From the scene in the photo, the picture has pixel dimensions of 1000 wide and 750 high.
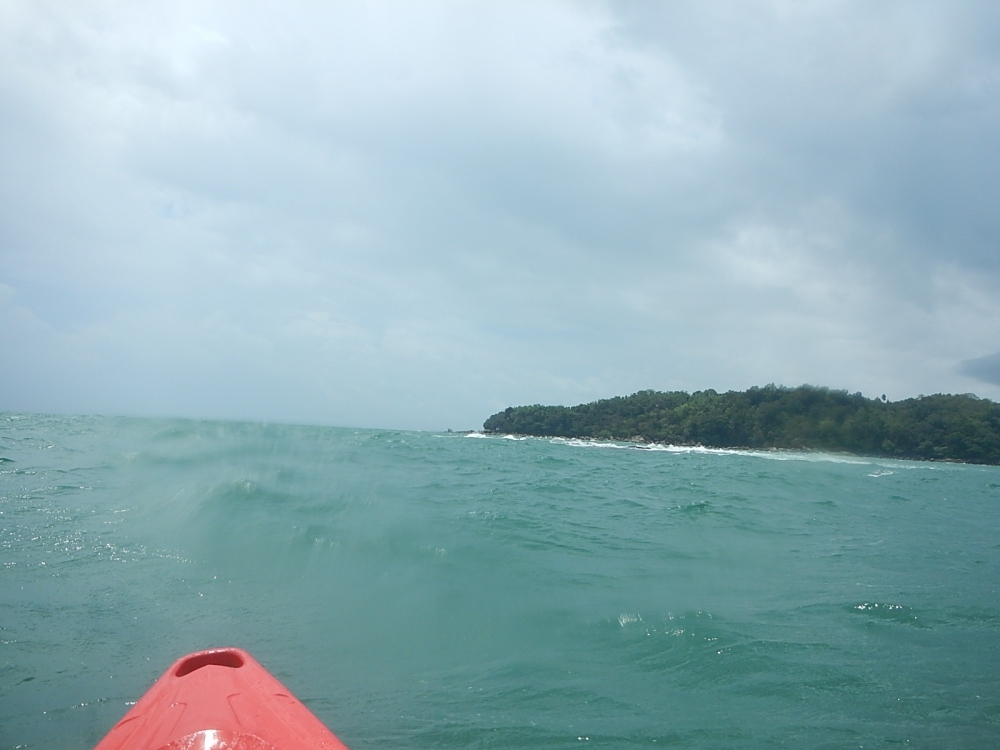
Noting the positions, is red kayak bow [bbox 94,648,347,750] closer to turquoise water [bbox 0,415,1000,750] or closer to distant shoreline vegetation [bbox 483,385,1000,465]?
turquoise water [bbox 0,415,1000,750]

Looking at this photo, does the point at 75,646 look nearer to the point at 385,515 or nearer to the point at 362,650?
the point at 362,650

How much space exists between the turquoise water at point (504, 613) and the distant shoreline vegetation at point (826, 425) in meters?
59.6

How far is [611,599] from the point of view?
8.59 meters

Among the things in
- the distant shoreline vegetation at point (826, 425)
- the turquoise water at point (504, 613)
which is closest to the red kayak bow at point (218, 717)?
the turquoise water at point (504, 613)

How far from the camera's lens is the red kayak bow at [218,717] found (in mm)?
3686

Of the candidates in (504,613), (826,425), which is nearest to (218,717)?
(504,613)

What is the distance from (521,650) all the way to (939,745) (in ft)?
12.6

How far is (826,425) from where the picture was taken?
69.4 meters

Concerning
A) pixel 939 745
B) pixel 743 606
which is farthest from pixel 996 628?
pixel 939 745

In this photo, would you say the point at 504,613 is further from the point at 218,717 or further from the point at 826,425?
the point at 826,425

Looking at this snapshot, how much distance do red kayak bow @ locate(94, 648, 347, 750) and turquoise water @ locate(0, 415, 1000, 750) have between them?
919mm

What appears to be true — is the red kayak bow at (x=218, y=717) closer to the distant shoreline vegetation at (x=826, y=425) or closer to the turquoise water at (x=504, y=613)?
the turquoise water at (x=504, y=613)

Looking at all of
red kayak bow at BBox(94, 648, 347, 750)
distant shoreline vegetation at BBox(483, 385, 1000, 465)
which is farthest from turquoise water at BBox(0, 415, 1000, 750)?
distant shoreline vegetation at BBox(483, 385, 1000, 465)

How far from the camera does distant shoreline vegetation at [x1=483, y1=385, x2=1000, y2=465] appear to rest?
69.1 meters
